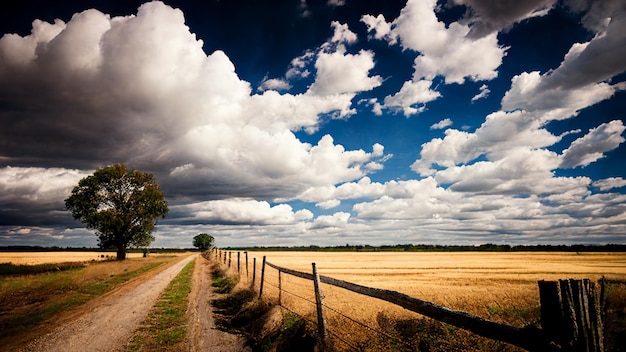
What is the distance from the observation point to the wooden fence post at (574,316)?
110 inches

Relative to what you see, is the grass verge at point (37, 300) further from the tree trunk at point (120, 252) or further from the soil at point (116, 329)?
the tree trunk at point (120, 252)

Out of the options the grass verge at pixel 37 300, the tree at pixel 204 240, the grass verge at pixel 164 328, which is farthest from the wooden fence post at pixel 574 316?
the tree at pixel 204 240

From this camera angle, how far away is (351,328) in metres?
9.09

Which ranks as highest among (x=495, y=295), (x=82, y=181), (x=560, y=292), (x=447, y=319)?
(x=82, y=181)

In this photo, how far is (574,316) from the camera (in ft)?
9.29

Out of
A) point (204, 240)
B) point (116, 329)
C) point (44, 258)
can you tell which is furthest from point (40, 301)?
point (204, 240)

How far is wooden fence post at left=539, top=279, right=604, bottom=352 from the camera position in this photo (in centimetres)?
279

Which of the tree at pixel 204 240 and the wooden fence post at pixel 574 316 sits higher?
the wooden fence post at pixel 574 316

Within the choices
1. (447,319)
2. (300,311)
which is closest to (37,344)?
(300,311)

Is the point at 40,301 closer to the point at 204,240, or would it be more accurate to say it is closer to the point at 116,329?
the point at 116,329

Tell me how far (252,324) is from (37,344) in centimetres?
611

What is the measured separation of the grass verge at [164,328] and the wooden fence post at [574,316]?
28.7ft

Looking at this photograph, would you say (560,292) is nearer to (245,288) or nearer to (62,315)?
(245,288)

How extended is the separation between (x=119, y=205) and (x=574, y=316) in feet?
173
